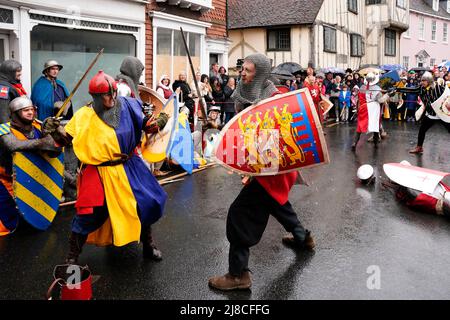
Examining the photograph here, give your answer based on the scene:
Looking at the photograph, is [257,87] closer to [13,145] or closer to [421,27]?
[13,145]

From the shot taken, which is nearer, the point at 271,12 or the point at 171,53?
A: the point at 171,53

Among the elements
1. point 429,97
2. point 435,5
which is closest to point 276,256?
point 429,97

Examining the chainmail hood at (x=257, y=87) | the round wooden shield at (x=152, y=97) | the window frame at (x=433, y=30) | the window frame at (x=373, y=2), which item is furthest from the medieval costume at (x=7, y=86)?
the window frame at (x=433, y=30)

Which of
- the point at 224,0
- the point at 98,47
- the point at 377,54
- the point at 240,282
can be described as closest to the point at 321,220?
the point at 240,282

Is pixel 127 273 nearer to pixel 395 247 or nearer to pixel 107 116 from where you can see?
pixel 107 116

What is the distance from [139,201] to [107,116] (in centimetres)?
77

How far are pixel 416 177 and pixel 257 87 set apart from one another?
129 inches

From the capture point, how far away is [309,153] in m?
3.88

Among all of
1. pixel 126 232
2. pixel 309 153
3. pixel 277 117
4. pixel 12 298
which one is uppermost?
pixel 277 117

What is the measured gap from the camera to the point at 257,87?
13.8 ft

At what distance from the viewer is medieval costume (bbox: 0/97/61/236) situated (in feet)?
17.6

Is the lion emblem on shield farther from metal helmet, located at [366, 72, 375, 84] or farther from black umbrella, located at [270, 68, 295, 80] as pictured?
black umbrella, located at [270, 68, 295, 80]

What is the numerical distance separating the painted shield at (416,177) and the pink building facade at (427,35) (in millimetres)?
31271

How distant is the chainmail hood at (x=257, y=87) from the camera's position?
13.7 ft
